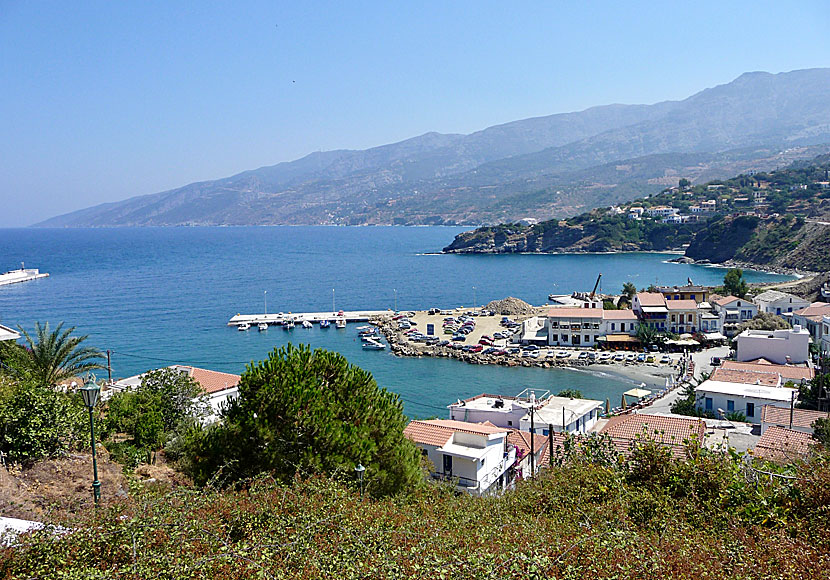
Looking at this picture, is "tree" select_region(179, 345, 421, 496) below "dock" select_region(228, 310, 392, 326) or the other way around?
the other way around

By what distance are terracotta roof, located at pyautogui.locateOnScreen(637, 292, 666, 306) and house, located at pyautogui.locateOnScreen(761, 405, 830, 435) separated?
23703 mm

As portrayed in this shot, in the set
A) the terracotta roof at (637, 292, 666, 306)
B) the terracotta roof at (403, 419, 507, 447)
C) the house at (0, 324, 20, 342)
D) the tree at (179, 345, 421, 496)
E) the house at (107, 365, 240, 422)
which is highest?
the house at (0, 324, 20, 342)

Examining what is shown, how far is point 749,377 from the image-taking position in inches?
849

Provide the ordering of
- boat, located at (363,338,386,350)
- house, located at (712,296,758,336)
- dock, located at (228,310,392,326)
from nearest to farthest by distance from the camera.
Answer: house, located at (712,296,758,336) → boat, located at (363,338,386,350) → dock, located at (228,310,392,326)

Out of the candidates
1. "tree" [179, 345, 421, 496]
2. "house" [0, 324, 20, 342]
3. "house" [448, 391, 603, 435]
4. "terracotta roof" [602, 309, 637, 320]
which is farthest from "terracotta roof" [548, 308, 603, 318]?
"tree" [179, 345, 421, 496]

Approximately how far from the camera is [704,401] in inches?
787

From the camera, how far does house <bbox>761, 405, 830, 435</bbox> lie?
15.4 meters

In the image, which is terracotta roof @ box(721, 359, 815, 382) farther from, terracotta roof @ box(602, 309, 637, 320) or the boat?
the boat

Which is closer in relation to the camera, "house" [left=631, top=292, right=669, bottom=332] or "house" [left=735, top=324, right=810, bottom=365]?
"house" [left=735, top=324, right=810, bottom=365]

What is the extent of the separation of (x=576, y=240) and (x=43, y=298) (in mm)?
86606

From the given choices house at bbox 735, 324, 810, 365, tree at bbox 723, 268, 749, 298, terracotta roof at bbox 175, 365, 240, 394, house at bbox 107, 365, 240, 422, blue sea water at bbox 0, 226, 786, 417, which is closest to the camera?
house at bbox 107, 365, 240, 422

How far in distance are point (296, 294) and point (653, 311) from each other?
124 ft

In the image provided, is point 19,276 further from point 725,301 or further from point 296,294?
point 725,301

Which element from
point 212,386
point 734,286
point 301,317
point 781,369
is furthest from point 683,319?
point 212,386
